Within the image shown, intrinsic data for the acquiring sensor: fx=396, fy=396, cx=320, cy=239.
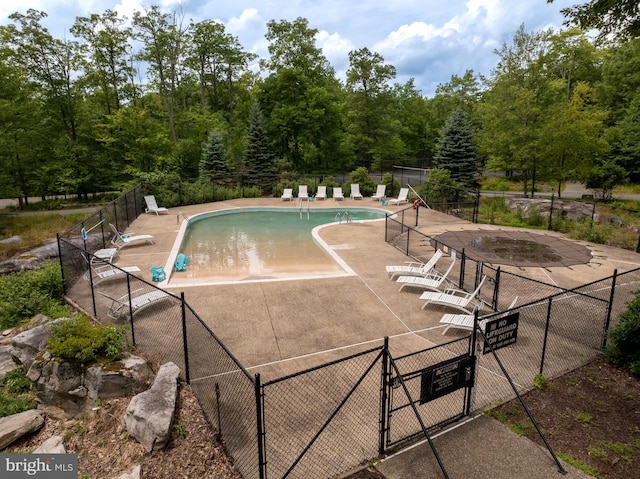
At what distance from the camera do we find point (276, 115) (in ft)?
109

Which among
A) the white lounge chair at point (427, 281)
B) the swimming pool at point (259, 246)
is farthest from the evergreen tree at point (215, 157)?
the white lounge chair at point (427, 281)

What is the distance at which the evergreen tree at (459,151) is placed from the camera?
28.7 m

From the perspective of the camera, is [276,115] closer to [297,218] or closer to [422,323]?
[297,218]

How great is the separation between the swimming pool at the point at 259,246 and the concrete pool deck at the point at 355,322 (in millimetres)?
815

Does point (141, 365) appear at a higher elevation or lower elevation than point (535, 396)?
higher

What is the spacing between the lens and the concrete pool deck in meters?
4.75

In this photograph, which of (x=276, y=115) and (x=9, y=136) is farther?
(x=276, y=115)

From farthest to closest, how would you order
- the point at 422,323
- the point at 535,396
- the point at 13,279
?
the point at 13,279 → the point at 422,323 → the point at 535,396

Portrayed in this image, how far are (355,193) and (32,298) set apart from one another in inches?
759

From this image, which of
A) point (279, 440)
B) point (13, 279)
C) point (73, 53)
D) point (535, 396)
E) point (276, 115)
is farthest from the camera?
point (276, 115)

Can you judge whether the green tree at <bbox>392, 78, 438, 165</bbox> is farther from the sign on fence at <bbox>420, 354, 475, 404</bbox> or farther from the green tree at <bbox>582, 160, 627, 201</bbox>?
the sign on fence at <bbox>420, 354, 475, 404</bbox>

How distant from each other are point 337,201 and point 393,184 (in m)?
4.31

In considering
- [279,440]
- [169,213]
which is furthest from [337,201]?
[279,440]

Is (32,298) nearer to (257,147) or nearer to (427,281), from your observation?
(427,281)
